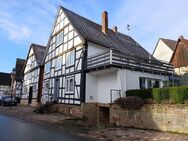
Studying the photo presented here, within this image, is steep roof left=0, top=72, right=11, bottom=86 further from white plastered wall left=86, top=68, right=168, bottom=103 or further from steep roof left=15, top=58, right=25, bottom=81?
white plastered wall left=86, top=68, right=168, bottom=103

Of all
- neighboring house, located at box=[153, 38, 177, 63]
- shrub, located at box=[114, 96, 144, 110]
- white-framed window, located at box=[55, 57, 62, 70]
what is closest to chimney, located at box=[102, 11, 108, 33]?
white-framed window, located at box=[55, 57, 62, 70]

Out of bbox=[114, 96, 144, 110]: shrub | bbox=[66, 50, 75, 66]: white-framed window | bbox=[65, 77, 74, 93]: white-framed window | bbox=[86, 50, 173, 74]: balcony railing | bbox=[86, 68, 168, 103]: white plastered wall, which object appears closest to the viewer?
bbox=[114, 96, 144, 110]: shrub

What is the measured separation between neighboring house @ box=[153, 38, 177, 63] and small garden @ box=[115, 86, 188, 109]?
82.6 feet

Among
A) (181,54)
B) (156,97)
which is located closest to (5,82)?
(181,54)

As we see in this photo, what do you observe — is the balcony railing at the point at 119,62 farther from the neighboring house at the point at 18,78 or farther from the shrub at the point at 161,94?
the neighboring house at the point at 18,78

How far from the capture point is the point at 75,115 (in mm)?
16578

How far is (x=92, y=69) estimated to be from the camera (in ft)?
52.7

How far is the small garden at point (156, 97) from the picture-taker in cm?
1031

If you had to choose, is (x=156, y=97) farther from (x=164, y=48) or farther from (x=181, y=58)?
(x=164, y=48)

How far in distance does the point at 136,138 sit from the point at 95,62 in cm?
806

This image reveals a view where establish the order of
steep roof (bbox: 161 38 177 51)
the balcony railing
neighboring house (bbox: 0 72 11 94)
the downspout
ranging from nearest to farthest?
the balcony railing
the downspout
steep roof (bbox: 161 38 177 51)
neighboring house (bbox: 0 72 11 94)

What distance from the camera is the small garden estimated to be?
1031 cm

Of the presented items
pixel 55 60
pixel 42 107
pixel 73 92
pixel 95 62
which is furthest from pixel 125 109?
pixel 55 60

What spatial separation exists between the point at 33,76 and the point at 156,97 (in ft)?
74.7
